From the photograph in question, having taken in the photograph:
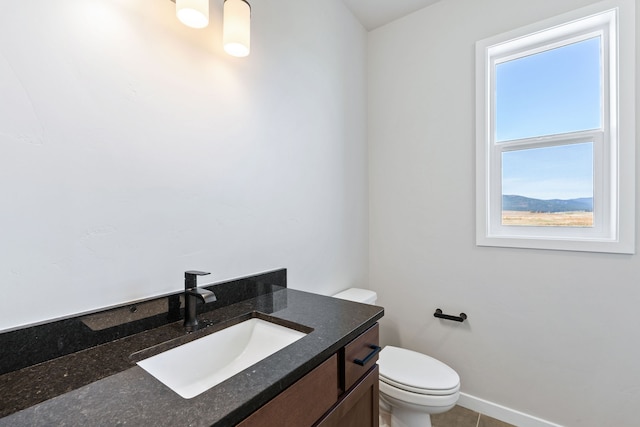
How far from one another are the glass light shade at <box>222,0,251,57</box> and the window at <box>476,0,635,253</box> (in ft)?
4.91

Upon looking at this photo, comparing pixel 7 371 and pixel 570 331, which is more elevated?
pixel 7 371

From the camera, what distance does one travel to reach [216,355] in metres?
0.93

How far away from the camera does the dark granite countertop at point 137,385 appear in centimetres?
51

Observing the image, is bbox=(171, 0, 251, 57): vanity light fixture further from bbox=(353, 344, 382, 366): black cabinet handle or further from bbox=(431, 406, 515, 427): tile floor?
bbox=(431, 406, 515, 427): tile floor

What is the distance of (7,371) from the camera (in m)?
0.66

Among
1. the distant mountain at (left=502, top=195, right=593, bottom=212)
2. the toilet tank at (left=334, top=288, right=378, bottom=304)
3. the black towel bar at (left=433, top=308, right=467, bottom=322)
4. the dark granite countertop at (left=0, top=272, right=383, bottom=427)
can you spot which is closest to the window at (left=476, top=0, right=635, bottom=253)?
the distant mountain at (left=502, top=195, right=593, bottom=212)

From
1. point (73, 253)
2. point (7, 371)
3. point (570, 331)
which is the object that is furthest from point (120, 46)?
point (570, 331)

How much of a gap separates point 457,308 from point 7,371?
2.10 m

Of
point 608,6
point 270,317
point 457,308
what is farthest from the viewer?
point 457,308

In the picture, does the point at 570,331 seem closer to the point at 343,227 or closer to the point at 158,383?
the point at 343,227

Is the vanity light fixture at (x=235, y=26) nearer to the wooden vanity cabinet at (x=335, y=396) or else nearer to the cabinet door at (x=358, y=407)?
the wooden vanity cabinet at (x=335, y=396)

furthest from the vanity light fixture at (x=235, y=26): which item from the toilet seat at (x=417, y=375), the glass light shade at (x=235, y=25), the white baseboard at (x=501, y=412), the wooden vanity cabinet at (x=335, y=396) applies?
the white baseboard at (x=501, y=412)

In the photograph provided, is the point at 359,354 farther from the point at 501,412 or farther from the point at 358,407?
the point at 501,412

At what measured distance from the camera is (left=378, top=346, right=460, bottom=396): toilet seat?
1.43m
